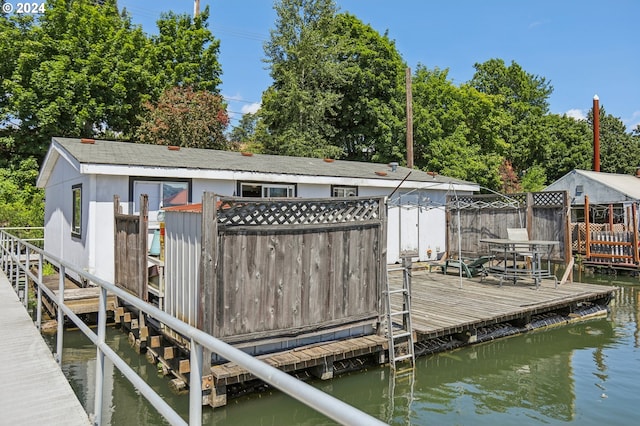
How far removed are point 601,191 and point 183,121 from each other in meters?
22.6

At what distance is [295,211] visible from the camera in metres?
6.12

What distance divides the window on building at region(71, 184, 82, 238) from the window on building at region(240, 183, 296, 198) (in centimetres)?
405

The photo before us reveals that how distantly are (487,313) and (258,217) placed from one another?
4.99m

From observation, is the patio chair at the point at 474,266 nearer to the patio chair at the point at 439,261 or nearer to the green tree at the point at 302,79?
the patio chair at the point at 439,261

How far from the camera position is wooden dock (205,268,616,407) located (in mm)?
5891

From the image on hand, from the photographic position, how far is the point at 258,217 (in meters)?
5.83

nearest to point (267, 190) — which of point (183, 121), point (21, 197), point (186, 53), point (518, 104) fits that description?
point (183, 121)

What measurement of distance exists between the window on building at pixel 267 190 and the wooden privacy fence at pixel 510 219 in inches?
186

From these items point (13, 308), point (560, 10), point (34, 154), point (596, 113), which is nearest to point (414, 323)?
point (13, 308)

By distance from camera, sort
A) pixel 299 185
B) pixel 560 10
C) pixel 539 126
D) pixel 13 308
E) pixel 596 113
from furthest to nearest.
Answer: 1. pixel 539 126
2. pixel 596 113
3. pixel 560 10
4. pixel 299 185
5. pixel 13 308

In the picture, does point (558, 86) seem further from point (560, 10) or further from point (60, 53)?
point (60, 53)

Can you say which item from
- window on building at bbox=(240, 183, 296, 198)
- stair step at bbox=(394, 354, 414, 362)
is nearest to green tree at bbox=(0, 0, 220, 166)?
window on building at bbox=(240, 183, 296, 198)

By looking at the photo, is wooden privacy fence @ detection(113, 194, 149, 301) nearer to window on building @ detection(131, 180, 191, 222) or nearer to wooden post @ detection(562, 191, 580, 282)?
window on building @ detection(131, 180, 191, 222)

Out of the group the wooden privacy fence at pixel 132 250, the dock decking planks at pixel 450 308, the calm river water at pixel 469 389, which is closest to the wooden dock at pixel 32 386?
the calm river water at pixel 469 389
